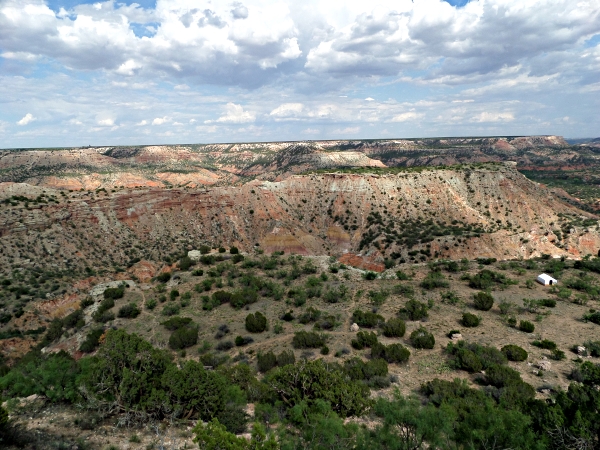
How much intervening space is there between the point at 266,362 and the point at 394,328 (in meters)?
8.65

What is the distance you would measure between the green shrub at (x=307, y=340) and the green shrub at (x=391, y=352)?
338 cm

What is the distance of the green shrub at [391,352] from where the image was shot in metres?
18.0

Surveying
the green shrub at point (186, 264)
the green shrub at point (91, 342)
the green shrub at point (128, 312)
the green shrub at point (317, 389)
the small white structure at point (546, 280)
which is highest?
the green shrub at point (317, 389)

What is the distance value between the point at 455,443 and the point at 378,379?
5896 millimetres

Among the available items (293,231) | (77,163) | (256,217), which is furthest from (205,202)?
(77,163)

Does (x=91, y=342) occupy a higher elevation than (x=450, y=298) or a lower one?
lower

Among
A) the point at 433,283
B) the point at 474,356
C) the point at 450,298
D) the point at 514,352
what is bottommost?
the point at 450,298

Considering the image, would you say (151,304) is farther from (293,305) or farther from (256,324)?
(293,305)

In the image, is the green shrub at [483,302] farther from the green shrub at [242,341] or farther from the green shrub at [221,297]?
the green shrub at [221,297]

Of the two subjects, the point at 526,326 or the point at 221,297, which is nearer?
the point at 526,326

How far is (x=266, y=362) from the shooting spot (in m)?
18.3

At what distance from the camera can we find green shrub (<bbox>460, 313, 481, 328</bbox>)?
70.7 ft

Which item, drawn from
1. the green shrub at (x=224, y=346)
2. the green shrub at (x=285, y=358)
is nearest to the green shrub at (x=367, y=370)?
the green shrub at (x=285, y=358)

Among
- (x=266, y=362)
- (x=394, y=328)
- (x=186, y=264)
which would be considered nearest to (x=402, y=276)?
(x=394, y=328)
